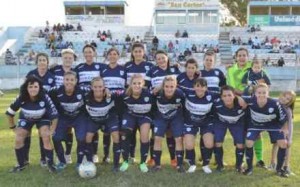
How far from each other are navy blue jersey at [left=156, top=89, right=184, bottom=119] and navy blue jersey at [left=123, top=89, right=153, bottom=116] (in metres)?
0.14

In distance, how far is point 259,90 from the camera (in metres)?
7.27

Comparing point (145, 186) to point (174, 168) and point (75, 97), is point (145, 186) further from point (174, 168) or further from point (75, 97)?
point (75, 97)

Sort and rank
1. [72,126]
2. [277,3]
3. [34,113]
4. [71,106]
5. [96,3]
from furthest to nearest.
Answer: [96,3]
[277,3]
[72,126]
[71,106]
[34,113]

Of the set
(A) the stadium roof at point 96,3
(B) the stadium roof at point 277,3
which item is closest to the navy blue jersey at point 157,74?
(A) the stadium roof at point 96,3

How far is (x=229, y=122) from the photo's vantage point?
25.0 feet

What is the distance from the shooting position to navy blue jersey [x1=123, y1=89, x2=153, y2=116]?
768 centimetres

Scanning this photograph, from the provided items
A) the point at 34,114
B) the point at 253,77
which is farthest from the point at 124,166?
the point at 253,77

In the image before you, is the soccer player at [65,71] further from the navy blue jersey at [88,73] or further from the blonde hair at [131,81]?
the blonde hair at [131,81]

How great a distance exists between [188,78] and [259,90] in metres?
1.25

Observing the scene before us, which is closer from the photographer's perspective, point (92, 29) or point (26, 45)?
point (26, 45)

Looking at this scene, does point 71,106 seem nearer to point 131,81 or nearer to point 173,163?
point 131,81

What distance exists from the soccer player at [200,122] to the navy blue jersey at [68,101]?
166 centimetres

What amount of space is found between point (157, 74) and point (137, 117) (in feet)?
2.74

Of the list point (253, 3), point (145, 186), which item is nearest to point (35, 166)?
point (145, 186)
